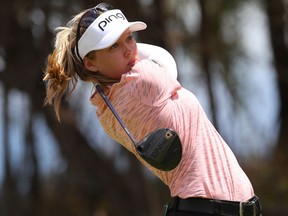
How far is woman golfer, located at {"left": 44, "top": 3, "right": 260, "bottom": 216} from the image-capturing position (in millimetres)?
4000

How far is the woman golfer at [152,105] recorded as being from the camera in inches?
157

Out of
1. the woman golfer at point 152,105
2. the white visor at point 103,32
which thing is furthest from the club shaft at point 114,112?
the white visor at point 103,32

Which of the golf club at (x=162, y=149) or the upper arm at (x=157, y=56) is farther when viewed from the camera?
the upper arm at (x=157, y=56)

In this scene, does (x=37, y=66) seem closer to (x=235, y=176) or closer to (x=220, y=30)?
(x=220, y=30)

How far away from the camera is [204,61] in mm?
13680

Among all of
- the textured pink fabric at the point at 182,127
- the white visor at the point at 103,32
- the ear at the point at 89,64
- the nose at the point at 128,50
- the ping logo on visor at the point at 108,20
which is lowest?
the textured pink fabric at the point at 182,127

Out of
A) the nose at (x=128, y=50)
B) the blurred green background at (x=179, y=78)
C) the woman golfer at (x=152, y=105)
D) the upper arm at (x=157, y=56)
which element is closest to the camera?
the woman golfer at (x=152, y=105)

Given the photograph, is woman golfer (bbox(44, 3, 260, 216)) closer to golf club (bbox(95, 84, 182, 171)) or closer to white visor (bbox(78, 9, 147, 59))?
white visor (bbox(78, 9, 147, 59))

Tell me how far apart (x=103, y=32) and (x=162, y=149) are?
612 mm

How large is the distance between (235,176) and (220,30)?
32.7 feet

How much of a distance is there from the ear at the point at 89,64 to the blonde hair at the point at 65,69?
2 centimetres

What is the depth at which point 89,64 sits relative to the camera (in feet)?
13.8

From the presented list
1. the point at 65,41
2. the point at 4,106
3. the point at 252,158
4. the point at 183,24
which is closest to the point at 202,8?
the point at 183,24

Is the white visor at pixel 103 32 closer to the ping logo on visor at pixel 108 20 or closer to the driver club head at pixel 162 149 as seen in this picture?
the ping logo on visor at pixel 108 20
